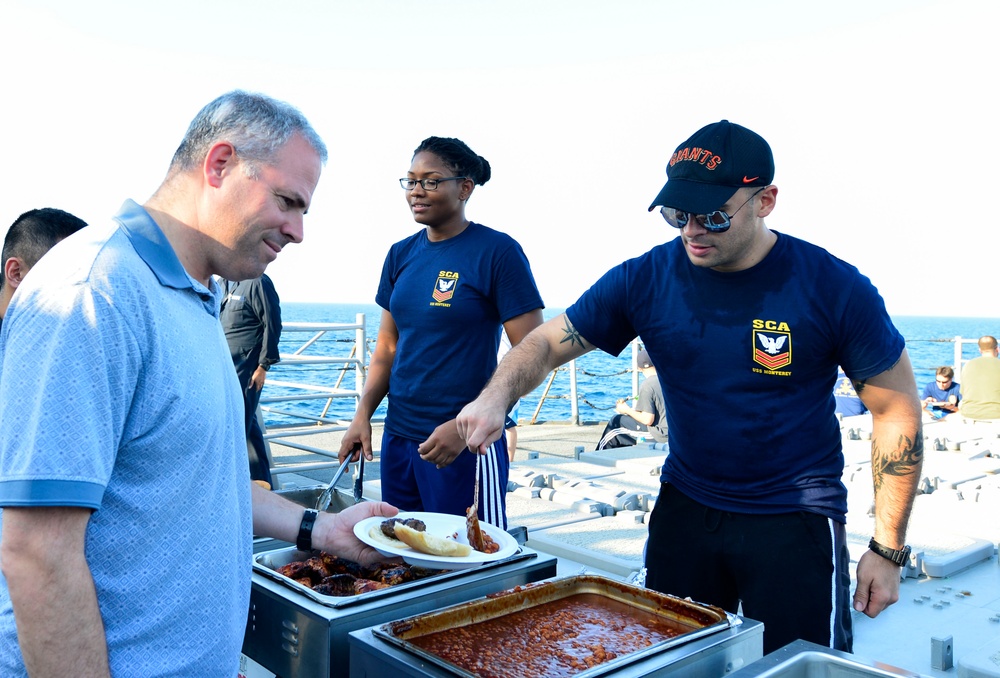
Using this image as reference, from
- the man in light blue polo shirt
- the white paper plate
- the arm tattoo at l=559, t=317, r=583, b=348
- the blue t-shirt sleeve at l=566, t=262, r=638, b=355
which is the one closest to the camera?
the man in light blue polo shirt

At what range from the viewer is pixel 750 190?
216cm

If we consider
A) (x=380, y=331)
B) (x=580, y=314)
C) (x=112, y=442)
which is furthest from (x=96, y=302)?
(x=380, y=331)

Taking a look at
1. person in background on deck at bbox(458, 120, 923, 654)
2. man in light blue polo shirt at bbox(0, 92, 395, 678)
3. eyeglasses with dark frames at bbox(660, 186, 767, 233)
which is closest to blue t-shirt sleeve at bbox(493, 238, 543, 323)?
person in background on deck at bbox(458, 120, 923, 654)

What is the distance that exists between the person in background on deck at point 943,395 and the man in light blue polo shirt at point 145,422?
35.6 feet

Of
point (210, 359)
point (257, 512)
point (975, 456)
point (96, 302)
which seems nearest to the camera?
point (96, 302)

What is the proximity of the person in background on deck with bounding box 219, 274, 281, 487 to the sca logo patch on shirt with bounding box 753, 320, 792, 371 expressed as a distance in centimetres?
380

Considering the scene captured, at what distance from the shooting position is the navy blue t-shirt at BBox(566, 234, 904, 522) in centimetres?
208

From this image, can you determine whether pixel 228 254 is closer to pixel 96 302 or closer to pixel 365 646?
pixel 96 302

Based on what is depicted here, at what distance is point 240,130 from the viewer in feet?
4.47

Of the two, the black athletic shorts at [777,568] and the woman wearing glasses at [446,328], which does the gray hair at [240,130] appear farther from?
the woman wearing glasses at [446,328]

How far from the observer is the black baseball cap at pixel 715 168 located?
2.12 metres

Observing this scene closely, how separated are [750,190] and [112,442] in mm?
1678

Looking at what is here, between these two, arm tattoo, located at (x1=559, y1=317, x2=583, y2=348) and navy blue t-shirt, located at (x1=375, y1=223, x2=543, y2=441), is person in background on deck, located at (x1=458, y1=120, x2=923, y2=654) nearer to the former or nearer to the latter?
arm tattoo, located at (x1=559, y1=317, x2=583, y2=348)

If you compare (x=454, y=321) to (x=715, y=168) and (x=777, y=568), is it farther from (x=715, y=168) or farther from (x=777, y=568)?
(x=777, y=568)
